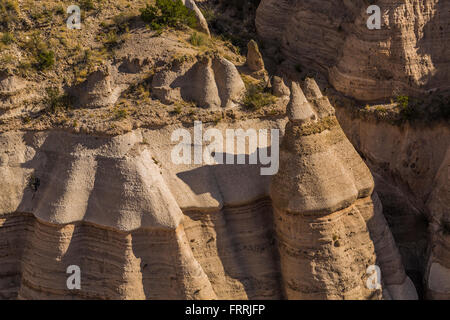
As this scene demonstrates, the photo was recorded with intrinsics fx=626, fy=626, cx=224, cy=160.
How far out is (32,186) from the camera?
19125 millimetres

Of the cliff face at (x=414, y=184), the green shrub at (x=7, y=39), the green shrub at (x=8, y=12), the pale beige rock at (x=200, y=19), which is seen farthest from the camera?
the pale beige rock at (x=200, y=19)

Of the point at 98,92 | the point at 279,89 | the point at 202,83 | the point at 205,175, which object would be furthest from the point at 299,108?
the point at 98,92

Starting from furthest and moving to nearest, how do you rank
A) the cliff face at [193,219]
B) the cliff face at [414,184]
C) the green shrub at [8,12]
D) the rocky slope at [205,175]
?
1. the green shrub at [8,12]
2. the cliff face at [414,184]
3. the rocky slope at [205,175]
4. the cliff face at [193,219]

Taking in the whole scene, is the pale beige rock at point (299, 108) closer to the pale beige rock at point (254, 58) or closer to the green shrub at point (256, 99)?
the green shrub at point (256, 99)

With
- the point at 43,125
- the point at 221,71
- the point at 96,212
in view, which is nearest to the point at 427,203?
the point at 221,71

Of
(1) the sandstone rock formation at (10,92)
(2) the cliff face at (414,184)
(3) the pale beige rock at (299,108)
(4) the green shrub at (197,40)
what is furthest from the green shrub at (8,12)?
(2) the cliff face at (414,184)

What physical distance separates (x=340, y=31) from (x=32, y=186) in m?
11.8

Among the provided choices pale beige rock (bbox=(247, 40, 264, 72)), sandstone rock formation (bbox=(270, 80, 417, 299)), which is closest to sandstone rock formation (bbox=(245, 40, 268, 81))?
pale beige rock (bbox=(247, 40, 264, 72))

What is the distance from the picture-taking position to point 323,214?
57.9 feet

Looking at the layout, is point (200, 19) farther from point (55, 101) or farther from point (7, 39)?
point (7, 39)

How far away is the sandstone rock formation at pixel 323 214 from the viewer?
57.3ft

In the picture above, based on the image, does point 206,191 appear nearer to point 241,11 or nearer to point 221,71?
point 221,71

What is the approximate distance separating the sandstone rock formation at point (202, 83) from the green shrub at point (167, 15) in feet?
7.90

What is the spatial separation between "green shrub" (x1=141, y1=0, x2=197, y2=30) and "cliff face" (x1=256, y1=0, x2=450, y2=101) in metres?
4.80
